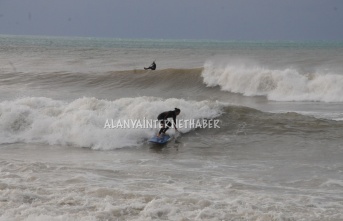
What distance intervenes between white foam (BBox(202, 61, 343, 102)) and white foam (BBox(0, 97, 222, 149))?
8.67m

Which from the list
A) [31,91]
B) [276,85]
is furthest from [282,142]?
[31,91]

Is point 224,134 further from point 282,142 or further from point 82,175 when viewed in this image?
point 82,175

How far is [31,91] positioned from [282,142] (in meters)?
17.2

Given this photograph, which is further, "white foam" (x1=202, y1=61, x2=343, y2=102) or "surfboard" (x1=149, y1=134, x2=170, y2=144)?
"white foam" (x1=202, y1=61, x2=343, y2=102)

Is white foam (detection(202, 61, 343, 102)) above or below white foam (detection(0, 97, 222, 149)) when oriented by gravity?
above

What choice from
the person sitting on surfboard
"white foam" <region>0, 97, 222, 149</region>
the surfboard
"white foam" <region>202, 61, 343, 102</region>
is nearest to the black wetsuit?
the person sitting on surfboard

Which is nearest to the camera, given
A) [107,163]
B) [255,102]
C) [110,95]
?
[107,163]

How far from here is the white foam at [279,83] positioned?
2264cm

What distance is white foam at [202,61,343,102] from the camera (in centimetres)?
2264

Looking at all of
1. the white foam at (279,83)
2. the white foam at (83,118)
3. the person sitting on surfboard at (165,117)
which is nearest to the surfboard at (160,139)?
the person sitting on surfboard at (165,117)

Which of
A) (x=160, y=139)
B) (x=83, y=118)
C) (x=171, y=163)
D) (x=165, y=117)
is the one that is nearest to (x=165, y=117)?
(x=165, y=117)

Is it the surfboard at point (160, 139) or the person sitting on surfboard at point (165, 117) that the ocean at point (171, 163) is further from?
the person sitting on surfboard at point (165, 117)

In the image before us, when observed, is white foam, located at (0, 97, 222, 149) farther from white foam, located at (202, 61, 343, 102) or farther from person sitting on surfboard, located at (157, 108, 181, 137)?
white foam, located at (202, 61, 343, 102)

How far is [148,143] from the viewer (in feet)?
42.0
